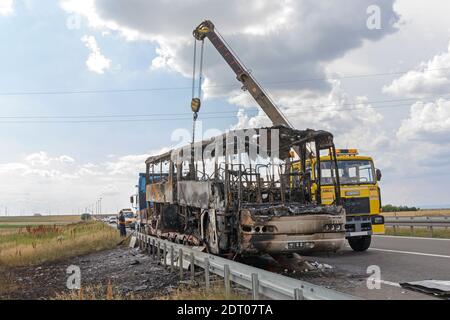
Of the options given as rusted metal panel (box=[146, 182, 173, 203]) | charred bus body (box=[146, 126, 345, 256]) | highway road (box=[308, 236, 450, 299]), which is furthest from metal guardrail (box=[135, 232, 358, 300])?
rusted metal panel (box=[146, 182, 173, 203])

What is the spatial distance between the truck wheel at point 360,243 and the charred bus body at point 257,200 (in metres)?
3.68

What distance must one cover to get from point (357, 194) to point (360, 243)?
5.22 feet

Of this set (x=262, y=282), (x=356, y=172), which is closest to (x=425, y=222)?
(x=356, y=172)

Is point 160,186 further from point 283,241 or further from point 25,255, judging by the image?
point 283,241

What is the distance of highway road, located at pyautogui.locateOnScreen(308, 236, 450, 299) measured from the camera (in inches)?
316

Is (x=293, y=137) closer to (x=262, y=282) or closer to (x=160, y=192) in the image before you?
(x=262, y=282)

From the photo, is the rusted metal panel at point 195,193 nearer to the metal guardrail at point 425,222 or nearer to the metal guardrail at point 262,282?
the metal guardrail at point 262,282

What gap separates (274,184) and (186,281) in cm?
296

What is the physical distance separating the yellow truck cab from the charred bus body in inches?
82.6

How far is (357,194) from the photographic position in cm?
1380

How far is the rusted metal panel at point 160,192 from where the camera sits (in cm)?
1493

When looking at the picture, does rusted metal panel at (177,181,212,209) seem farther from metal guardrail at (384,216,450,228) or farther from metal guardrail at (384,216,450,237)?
metal guardrail at (384,216,450,228)

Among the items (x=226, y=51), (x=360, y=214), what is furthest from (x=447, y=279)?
(x=226, y=51)

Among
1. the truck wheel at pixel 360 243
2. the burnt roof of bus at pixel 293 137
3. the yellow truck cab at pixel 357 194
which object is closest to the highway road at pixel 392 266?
the truck wheel at pixel 360 243
